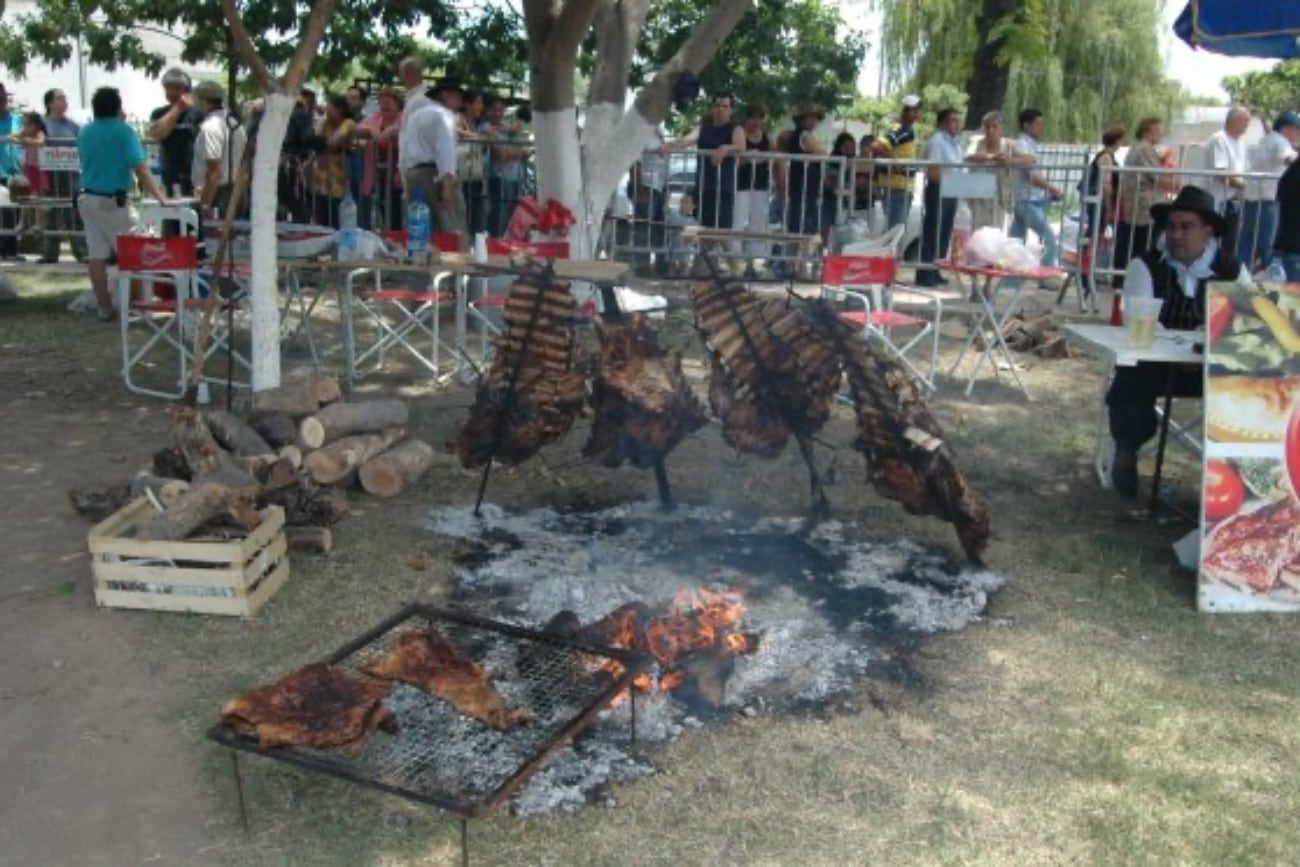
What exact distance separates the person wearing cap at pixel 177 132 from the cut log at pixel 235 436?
669 centimetres

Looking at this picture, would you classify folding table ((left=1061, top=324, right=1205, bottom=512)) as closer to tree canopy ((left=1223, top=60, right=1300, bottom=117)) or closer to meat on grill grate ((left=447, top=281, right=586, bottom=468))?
meat on grill grate ((left=447, top=281, right=586, bottom=468))

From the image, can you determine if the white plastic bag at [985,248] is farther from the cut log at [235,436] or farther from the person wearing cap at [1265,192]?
the cut log at [235,436]

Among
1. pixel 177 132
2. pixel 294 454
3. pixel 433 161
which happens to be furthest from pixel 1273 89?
pixel 294 454

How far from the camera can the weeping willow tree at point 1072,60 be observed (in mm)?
28031

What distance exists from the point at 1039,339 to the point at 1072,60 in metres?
25.1

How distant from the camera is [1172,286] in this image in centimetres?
640

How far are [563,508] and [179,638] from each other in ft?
6.75

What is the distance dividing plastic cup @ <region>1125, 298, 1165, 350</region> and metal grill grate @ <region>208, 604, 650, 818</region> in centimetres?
316

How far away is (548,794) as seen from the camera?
11.8 feet

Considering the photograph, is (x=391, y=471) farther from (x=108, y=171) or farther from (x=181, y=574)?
(x=108, y=171)

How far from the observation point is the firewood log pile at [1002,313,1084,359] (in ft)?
34.0

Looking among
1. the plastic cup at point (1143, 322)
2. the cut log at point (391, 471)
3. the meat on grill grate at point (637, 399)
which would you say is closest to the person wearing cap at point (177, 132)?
the cut log at point (391, 471)

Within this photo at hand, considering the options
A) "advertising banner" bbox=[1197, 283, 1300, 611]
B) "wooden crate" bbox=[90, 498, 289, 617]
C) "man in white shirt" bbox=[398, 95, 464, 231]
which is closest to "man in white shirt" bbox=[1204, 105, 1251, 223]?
"man in white shirt" bbox=[398, 95, 464, 231]

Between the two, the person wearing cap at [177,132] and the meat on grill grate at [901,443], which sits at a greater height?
the person wearing cap at [177,132]
